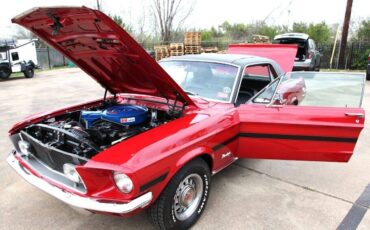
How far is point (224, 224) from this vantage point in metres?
2.83

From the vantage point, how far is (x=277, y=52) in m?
5.97

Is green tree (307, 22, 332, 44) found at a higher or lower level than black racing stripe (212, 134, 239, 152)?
higher

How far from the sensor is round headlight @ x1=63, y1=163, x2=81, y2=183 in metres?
2.39

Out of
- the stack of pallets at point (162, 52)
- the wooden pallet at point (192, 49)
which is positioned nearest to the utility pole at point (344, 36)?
the wooden pallet at point (192, 49)

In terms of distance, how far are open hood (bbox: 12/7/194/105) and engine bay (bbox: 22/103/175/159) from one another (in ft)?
1.06

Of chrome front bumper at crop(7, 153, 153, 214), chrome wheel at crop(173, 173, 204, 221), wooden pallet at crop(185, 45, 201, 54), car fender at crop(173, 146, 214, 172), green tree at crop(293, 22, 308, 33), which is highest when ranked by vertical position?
green tree at crop(293, 22, 308, 33)

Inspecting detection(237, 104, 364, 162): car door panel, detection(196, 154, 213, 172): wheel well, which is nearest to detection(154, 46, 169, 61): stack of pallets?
detection(237, 104, 364, 162): car door panel

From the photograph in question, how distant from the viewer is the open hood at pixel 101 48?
2322mm

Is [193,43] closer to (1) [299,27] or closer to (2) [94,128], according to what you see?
(1) [299,27]

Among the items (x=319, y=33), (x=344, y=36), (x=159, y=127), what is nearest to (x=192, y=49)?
(x=344, y=36)

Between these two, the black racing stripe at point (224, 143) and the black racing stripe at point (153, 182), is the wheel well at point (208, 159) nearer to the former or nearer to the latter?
the black racing stripe at point (224, 143)

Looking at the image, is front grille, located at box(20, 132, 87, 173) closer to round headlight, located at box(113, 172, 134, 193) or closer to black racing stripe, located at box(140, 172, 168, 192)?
round headlight, located at box(113, 172, 134, 193)

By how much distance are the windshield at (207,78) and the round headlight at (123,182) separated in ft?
5.27

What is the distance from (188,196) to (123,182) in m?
0.83
